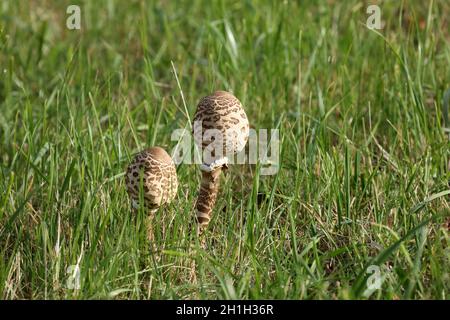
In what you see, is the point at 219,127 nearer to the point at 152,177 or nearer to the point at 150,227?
the point at 152,177

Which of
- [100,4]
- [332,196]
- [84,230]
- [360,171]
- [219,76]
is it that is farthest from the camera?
[100,4]

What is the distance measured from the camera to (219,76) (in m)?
4.51

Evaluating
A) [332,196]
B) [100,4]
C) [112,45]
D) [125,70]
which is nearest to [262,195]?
[332,196]

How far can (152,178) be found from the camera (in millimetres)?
3027

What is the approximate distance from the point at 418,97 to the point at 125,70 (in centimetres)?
185

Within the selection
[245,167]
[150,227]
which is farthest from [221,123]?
[245,167]

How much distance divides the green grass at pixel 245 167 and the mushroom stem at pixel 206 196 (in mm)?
56

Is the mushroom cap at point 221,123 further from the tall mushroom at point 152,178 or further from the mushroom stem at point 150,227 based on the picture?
the mushroom stem at point 150,227

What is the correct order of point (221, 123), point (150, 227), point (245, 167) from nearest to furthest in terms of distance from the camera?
point (221, 123) < point (150, 227) < point (245, 167)

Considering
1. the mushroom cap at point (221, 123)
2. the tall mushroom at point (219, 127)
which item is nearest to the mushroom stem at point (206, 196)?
the tall mushroom at point (219, 127)

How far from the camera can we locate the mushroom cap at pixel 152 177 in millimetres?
3027

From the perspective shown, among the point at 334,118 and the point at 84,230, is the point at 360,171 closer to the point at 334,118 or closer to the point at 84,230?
the point at 334,118

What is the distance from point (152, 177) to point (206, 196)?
0.33m

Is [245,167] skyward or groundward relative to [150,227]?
skyward
